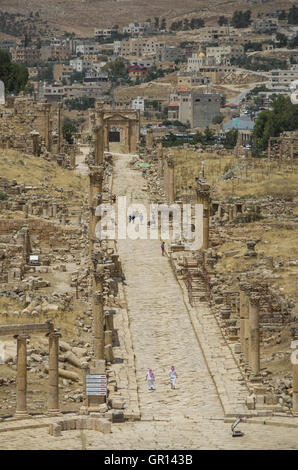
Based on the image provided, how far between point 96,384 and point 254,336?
21.0 feet

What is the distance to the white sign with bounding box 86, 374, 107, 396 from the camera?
46.8 meters

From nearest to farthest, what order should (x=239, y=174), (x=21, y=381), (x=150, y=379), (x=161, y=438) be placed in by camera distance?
(x=161, y=438), (x=21, y=381), (x=150, y=379), (x=239, y=174)

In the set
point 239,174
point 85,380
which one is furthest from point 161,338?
point 239,174

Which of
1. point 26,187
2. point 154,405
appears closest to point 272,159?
point 26,187

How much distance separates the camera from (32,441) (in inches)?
1699

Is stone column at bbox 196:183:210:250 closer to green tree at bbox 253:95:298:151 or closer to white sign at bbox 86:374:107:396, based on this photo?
white sign at bbox 86:374:107:396

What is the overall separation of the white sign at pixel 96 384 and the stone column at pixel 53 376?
36.7 inches

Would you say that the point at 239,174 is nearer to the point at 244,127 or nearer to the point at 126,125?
the point at 126,125

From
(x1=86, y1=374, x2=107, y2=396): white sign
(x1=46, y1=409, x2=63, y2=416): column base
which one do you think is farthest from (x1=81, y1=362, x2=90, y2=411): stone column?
(x1=46, y1=409, x2=63, y2=416): column base

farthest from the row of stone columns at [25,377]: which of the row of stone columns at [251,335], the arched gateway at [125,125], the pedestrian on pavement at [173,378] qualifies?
the arched gateway at [125,125]

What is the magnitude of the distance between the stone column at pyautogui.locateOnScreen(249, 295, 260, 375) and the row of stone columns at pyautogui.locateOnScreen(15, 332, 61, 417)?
7.09 meters

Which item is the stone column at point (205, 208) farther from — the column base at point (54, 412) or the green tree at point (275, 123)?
the green tree at point (275, 123)

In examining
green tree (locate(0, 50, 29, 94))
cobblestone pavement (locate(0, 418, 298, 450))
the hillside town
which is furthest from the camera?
green tree (locate(0, 50, 29, 94))

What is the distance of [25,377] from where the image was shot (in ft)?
150
